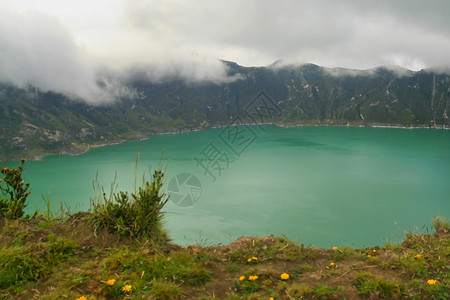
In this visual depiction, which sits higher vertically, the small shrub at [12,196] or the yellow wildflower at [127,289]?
the small shrub at [12,196]

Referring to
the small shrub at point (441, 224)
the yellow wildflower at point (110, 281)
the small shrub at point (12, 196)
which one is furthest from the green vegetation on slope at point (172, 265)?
the small shrub at point (441, 224)

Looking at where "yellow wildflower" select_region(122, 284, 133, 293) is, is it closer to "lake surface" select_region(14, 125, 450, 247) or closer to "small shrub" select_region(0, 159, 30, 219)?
"small shrub" select_region(0, 159, 30, 219)

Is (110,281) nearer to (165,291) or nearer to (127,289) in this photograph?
(127,289)

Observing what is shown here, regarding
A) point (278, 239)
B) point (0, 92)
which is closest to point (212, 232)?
point (278, 239)

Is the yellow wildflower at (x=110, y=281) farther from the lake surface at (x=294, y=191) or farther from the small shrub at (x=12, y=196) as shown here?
the lake surface at (x=294, y=191)

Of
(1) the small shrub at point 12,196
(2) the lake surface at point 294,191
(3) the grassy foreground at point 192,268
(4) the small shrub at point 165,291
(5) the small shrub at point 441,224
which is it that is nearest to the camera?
(4) the small shrub at point 165,291

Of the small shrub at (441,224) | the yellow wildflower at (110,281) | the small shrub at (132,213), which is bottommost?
the small shrub at (441,224)
